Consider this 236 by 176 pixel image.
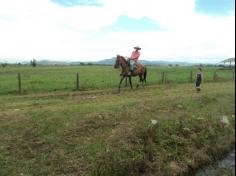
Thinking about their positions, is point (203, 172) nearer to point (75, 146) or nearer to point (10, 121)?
point (75, 146)

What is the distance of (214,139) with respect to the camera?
12547 mm

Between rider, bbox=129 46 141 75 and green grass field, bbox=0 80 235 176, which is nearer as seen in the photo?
green grass field, bbox=0 80 235 176

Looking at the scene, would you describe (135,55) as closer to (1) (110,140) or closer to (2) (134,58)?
(2) (134,58)

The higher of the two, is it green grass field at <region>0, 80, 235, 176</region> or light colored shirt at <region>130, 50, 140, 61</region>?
light colored shirt at <region>130, 50, 140, 61</region>

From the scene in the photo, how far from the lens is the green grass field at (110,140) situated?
924 cm

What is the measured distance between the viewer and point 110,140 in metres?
10.6

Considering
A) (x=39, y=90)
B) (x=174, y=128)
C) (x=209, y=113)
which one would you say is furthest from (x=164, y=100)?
(x=39, y=90)

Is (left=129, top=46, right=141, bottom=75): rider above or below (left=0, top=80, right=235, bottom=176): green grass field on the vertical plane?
above

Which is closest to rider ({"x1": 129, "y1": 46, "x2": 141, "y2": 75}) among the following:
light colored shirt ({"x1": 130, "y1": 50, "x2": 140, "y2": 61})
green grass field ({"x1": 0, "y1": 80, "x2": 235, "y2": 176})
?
light colored shirt ({"x1": 130, "y1": 50, "x2": 140, "y2": 61})

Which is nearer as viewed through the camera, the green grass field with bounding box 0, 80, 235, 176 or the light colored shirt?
the green grass field with bounding box 0, 80, 235, 176

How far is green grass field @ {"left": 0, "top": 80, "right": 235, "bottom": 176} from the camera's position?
9242 mm

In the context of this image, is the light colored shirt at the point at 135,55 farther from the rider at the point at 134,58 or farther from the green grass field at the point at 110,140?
the green grass field at the point at 110,140

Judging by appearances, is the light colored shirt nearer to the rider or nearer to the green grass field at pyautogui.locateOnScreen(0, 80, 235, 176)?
the rider

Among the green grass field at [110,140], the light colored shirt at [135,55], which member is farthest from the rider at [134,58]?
the green grass field at [110,140]
